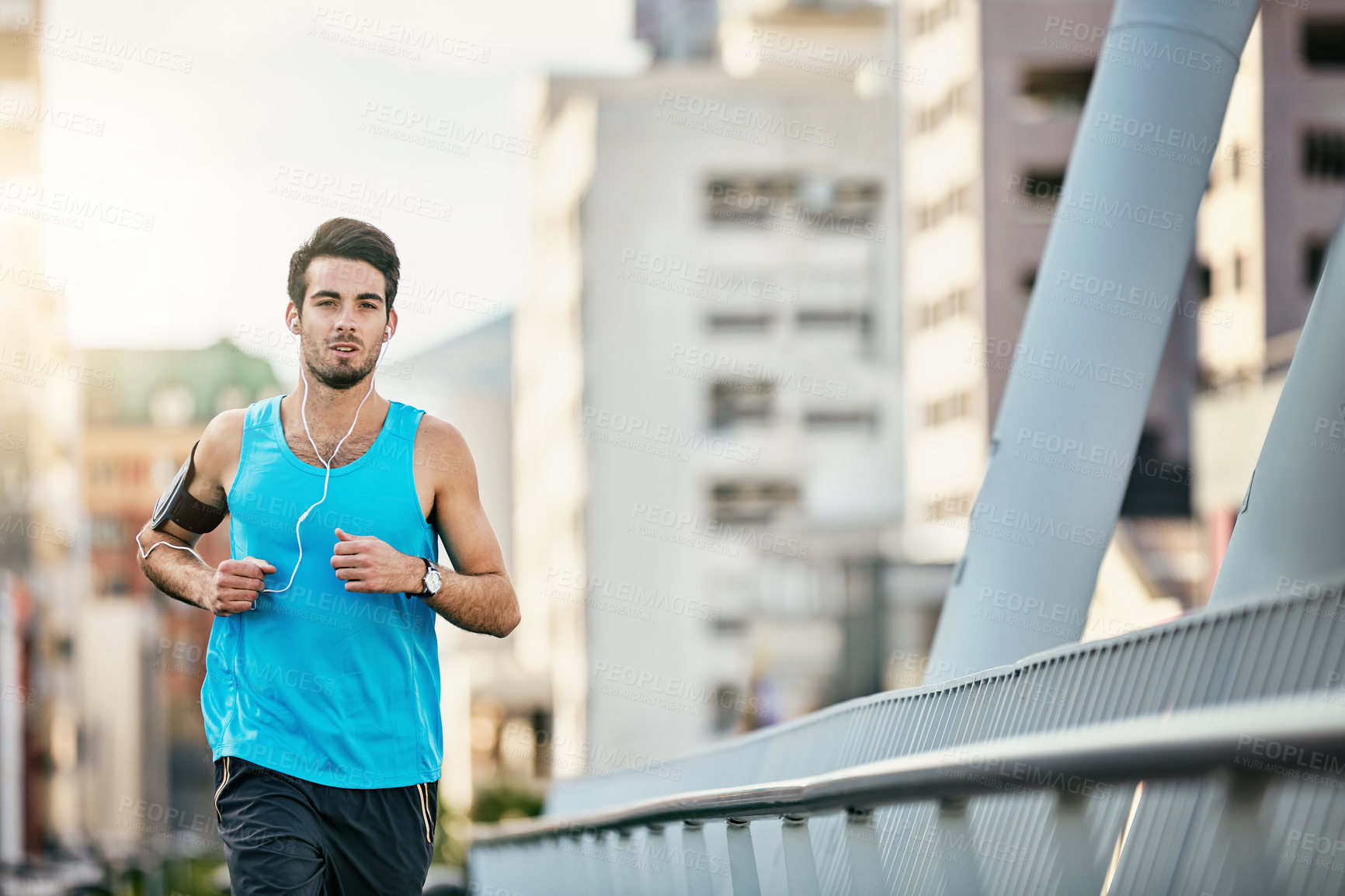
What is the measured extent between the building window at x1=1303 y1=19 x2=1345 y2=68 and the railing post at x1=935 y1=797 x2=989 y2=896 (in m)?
52.0

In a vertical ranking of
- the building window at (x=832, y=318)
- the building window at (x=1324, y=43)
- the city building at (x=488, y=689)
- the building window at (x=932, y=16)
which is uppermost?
the building window at (x=932, y=16)

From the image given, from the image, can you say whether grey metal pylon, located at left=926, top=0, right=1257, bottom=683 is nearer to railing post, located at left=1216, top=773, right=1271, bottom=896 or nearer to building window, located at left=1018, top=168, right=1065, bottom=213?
railing post, located at left=1216, top=773, right=1271, bottom=896

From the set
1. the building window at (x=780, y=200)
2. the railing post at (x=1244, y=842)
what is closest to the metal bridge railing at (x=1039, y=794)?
the railing post at (x=1244, y=842)

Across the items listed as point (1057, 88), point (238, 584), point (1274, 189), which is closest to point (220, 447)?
point (238, 584)

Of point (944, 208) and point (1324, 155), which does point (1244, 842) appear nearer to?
point (1324, 155)

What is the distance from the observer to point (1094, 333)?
10.3 meters

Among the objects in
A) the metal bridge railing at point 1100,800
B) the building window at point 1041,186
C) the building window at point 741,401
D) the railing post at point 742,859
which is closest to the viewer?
the metal bridge railing at point 1100,800

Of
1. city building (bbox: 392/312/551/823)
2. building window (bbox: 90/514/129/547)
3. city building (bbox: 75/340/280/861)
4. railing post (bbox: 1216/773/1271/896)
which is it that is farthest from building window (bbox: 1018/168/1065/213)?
building window (bbox: 90/514/129/547)

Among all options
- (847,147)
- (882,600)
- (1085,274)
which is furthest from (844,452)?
(1085,274)

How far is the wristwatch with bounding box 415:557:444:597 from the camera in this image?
14.8ft

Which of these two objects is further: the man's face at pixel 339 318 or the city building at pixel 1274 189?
the city building at pixel 1274 189

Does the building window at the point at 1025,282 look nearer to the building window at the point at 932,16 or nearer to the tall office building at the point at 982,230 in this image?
the tall office building at the point at 982,230

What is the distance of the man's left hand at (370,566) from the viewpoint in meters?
4.34

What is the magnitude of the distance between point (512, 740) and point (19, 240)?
1226 inches
